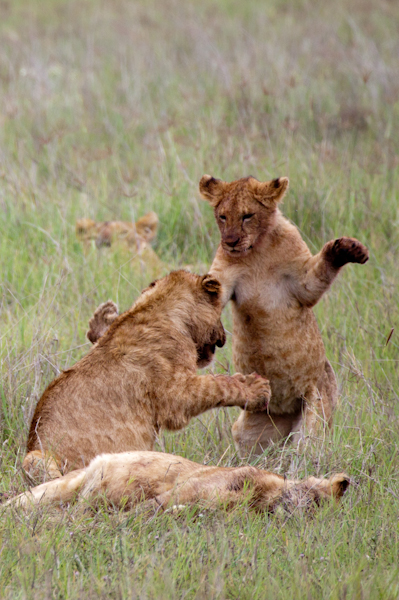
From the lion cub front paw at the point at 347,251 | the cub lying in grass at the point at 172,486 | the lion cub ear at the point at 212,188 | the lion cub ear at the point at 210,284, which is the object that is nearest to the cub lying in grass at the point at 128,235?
→ the lion cub ear at the point at 212,188

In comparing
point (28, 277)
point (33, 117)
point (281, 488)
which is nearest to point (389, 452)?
point (281, 488)

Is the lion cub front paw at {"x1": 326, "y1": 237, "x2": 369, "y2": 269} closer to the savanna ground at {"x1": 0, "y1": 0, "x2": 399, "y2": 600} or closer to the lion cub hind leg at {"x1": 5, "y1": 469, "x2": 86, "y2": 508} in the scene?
the savanna ground at {"x1": 0, "y1": 0, "x2": 399, "y2": 600}

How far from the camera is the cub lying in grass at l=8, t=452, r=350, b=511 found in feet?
9.16

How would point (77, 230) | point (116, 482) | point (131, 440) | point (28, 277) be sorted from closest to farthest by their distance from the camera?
point (116, 482) < point (131, 440) < point (28, 277) < point (77, 230)

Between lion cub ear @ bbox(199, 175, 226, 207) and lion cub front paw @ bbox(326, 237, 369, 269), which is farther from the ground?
lion cub ear @ bbox(199, 175, 226, 207)

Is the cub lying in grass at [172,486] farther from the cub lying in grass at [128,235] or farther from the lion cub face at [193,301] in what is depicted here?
the cub lying in grass at [128,235]

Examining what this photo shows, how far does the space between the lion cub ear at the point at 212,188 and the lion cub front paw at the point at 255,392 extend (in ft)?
2.96

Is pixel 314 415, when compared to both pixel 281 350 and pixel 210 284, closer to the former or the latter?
pixel 281 350

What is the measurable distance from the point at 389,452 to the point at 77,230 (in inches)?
127

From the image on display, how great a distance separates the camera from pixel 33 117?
8984 mm

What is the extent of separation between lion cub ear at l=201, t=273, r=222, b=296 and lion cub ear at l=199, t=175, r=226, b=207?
436 mm

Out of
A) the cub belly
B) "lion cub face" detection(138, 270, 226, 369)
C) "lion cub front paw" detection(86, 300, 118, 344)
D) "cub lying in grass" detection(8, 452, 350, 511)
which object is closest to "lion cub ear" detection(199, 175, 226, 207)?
"lion cub face" detection(138, 270, 226, 369)

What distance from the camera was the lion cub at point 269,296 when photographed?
12.4ft

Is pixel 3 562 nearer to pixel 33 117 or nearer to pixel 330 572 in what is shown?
pixel 330 572
